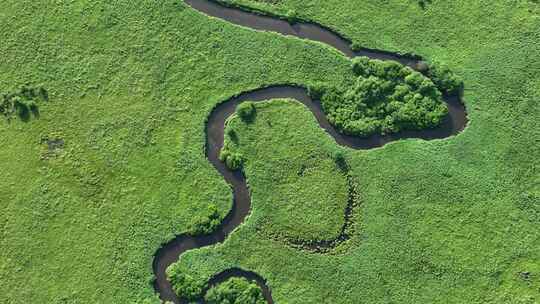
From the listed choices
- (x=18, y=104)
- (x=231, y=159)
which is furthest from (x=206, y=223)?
(x=18, y=104)

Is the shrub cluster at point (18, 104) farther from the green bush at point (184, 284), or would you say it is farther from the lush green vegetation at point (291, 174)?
the green bush at point (184, 284)

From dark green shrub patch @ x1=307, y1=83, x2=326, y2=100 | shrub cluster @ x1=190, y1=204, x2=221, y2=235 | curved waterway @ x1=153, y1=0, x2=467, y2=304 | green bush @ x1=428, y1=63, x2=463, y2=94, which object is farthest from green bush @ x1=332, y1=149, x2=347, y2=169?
shrub cluster @ x1=190, y1=204, x2=221, y2=235

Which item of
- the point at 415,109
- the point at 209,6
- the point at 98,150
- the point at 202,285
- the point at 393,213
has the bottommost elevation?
the point at 202,285

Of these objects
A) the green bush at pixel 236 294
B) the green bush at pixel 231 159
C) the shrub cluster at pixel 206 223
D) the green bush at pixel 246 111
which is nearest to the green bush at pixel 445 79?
the green bush at pixel 246 111

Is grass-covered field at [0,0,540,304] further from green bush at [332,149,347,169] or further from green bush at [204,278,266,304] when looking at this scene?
green bush at [204,278,266,304]

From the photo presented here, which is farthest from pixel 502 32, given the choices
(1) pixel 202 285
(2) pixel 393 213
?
(1) pixel 202 285

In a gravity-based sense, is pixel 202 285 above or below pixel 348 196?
below

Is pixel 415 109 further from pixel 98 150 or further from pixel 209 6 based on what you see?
pixel 98 150
